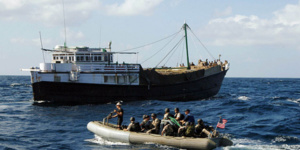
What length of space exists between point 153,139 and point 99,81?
1841 cm

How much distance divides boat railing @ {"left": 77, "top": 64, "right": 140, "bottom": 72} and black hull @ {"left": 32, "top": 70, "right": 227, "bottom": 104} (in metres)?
1.58

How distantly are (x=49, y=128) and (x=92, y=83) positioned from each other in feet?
38.2

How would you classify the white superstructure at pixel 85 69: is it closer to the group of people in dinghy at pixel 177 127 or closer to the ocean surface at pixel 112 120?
the ocean surface at pixel 112 120

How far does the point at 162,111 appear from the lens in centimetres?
2944

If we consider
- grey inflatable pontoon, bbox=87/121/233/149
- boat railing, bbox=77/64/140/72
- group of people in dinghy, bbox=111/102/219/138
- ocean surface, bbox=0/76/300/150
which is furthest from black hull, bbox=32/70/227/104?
group of people in dinghy, bbox=111/102/219/138

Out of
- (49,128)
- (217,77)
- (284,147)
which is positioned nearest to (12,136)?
(49,128)

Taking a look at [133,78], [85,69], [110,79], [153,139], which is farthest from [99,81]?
[153,139]

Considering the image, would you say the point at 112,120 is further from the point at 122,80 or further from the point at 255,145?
the point at 255,145

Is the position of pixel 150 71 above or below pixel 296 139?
above

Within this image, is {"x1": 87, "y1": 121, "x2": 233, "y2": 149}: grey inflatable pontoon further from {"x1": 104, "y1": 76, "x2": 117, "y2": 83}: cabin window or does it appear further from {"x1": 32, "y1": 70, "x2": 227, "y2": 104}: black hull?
{"x1": 104, "y1": 76, "x2": 117, "y2": 83}: cabin window

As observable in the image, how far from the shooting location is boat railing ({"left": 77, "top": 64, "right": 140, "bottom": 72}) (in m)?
34.8

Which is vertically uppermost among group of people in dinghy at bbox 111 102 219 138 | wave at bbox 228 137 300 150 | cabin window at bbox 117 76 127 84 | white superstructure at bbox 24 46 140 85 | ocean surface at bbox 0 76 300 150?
white superstructure at bbox 24 46 140 85

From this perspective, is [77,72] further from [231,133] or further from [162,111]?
[231,133]

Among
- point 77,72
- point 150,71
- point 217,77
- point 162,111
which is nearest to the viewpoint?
point 162,111
